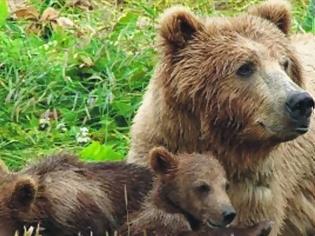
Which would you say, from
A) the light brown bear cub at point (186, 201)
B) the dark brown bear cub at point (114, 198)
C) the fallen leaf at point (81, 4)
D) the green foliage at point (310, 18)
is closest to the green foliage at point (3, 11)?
the fallen leaf at point (81, 4)

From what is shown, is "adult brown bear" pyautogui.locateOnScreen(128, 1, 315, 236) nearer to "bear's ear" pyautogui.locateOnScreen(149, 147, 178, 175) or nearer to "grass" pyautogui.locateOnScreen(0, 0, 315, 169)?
"bear's ear" pyautogui.locateOnScreen(149, 147, 178, 175)

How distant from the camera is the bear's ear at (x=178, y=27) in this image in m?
8.08

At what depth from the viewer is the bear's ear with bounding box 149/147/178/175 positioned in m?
7.81

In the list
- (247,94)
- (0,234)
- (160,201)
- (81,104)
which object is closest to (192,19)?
(247,94)

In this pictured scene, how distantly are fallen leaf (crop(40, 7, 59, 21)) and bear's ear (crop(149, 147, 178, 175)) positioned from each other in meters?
3.80

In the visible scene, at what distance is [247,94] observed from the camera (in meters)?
7.94

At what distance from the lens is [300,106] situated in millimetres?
7629

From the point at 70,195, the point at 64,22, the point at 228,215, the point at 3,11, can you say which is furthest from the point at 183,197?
the point at 64,22

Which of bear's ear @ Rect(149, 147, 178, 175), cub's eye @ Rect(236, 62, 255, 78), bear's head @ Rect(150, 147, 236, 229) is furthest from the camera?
cub's eye @ Rect(236, 62, 255, 78)

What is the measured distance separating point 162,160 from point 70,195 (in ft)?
1.71

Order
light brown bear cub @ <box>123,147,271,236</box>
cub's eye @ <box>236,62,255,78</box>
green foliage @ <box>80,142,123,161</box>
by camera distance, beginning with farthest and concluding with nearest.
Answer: green foliage @ <box>80,142,123,161</box> → cub's eye @ <box>236,62,255,78</box> → light brown bear cub @ <box>123,147,271,236</box>

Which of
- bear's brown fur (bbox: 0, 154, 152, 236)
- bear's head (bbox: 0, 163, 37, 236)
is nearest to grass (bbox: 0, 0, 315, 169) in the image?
bear's brown fur (bbox: 0, 154, 152, 236)

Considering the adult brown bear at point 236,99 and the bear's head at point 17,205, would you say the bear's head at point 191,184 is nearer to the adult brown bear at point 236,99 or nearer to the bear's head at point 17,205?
the adult brown bear at point 236,99

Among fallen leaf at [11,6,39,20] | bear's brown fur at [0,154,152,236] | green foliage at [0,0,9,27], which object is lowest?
fallen leaf at [11,6,39,20]
